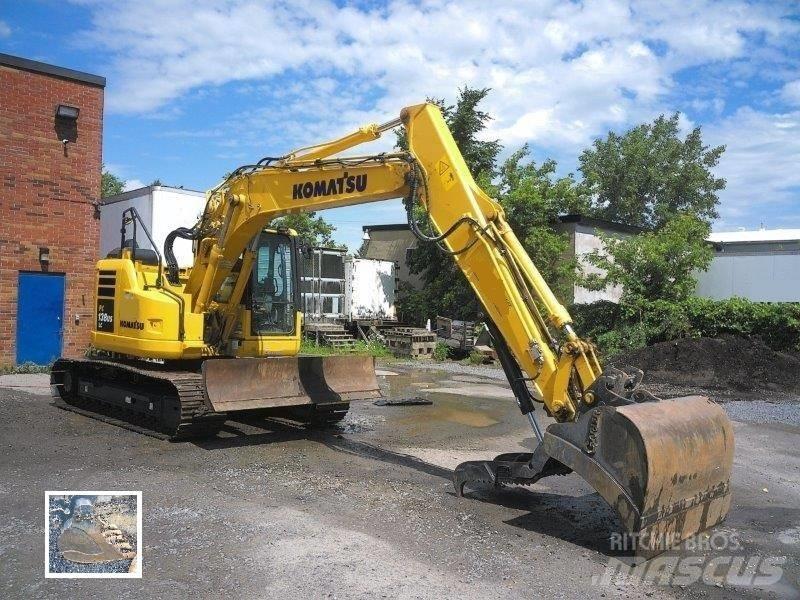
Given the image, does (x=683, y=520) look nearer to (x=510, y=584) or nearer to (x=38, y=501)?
(x=510, y=584)

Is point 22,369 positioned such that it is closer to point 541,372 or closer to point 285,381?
point 285,381

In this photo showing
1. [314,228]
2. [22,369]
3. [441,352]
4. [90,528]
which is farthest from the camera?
[314,228]

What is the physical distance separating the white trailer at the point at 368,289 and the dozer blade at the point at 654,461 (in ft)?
58.5

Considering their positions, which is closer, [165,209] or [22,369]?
[22,369]

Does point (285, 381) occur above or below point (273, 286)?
below

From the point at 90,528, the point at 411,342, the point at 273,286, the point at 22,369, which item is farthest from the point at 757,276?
the point at 90,528

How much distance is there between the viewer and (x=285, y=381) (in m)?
9.21

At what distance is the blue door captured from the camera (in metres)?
14.9

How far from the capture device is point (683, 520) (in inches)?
209

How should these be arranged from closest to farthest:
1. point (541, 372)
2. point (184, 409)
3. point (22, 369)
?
point (541, 372) < point (184, 409) < point (22, 369)

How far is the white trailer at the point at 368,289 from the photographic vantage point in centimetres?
2362

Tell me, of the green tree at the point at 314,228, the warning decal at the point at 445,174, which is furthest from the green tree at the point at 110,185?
the warning decal at the point at 445,174

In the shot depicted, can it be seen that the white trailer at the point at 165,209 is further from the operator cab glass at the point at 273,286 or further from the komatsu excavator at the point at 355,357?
the operator cab glass at the point at 273,286

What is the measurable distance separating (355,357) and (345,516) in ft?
13.5
